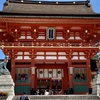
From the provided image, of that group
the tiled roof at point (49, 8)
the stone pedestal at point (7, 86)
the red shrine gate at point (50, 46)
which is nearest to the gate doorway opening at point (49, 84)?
the red shrine gate at point (50, 46)

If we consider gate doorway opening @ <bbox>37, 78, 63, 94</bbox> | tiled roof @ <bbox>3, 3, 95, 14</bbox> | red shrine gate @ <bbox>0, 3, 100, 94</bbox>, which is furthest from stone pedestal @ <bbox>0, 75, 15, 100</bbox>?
tiled roof @ <bbox>3, 3, 95, 14</bbox>

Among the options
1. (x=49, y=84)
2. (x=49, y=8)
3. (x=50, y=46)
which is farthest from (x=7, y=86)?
(x=49, y=8)

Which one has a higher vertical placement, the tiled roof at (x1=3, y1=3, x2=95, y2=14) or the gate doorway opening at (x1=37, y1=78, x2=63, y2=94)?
the tiled roof at (x1=3, y1=3, x2=95, y2=14)

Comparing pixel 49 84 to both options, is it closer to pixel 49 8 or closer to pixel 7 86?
pixel 49 8

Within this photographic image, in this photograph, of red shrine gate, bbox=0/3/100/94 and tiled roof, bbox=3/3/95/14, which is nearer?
red shrine gate, bbox=0/3/100/94

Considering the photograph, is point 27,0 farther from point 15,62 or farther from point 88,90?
point 88,90

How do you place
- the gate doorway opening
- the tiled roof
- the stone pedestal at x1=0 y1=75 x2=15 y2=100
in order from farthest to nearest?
1. the gate doorway opening
2. the tiled roof
3. the stone pedestal at x1=0 y1=75 x2=15 y2=100

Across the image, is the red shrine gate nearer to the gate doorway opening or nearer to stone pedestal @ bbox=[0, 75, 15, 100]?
the gate doorway opening

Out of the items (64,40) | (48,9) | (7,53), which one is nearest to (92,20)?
(64,40)

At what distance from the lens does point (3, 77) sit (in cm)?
2089

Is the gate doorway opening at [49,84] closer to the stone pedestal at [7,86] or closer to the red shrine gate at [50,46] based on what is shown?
the red shrine gate at [50,46]

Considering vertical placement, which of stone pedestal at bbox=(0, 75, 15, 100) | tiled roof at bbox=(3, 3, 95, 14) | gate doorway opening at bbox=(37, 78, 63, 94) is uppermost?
tiled roof at bbox=(3, 3, 95, 14)

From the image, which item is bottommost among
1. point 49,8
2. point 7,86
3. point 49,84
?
point 49,84

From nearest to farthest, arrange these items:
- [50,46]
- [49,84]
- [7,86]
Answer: [7,86]
[50,46]
[49,84]
